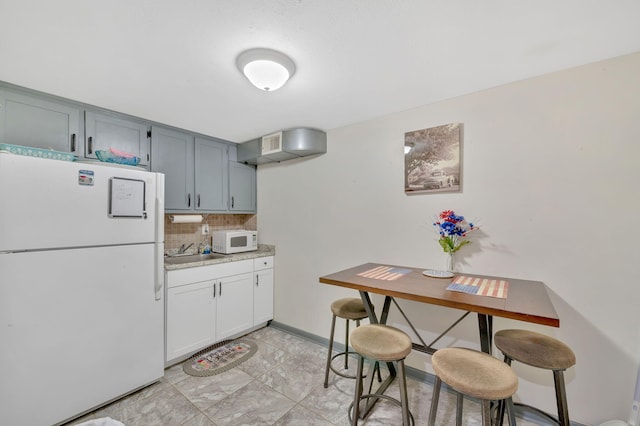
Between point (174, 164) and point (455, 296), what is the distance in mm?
2869

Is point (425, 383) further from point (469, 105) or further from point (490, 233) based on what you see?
point (469, 105)

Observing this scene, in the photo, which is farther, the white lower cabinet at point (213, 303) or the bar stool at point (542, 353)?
the white lower cabinet at point (213, 303)

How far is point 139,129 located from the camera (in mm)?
2529

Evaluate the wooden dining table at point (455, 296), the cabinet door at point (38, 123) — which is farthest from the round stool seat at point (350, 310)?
the cabinet door at point (38, 123)

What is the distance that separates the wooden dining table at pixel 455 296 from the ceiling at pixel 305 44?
1.45 meters

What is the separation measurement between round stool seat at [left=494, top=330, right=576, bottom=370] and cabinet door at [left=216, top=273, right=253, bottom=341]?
96.0 inches

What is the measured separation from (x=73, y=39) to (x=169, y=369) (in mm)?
2597

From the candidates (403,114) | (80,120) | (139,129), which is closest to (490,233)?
(403,114)

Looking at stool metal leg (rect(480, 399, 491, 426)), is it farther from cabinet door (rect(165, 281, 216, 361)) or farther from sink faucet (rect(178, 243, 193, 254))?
sink faucet (rect(178, 243, 193, 254))

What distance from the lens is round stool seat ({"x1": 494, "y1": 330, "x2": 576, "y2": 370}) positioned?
4.54 feet

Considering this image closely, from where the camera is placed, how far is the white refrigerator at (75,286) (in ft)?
5.15

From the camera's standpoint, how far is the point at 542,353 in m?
1.45

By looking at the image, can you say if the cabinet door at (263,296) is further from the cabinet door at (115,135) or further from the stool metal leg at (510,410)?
the stool metal leg at (510,410)

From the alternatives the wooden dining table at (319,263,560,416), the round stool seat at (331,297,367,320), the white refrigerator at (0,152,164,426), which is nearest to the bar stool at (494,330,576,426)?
the wooden dining table at (319,263,560,416)
